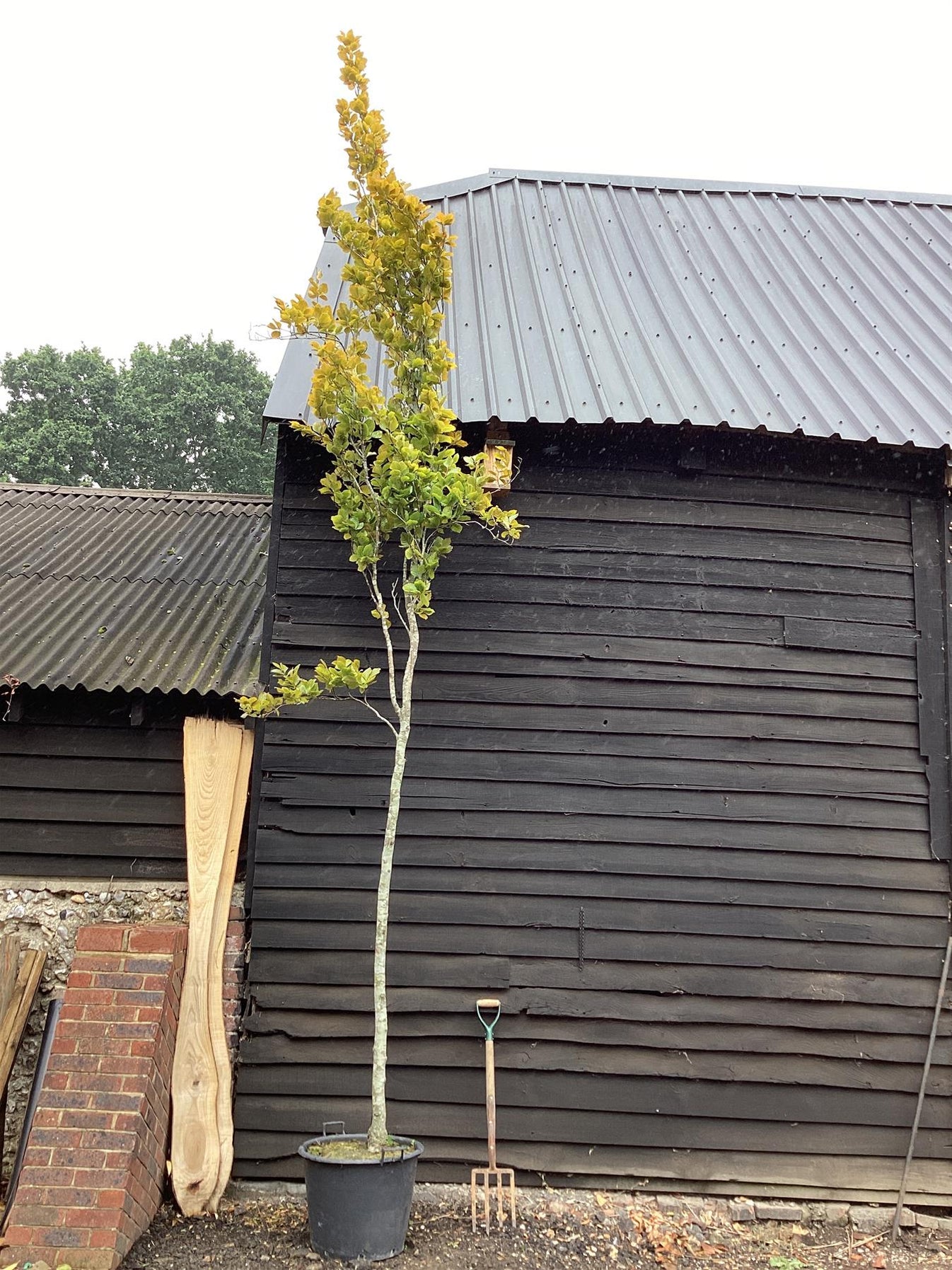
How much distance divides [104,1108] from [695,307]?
5913 millimetres

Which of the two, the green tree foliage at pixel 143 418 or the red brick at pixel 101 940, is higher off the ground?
the green tree foliage at pixel 143 418

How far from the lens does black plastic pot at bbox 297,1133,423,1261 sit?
146 inches

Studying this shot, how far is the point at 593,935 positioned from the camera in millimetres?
4859

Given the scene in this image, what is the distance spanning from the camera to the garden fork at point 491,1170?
13.9 feet

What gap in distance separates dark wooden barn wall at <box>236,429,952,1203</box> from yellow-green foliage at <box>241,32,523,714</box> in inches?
24.5

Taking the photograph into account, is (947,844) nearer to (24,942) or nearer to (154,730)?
(154,730)

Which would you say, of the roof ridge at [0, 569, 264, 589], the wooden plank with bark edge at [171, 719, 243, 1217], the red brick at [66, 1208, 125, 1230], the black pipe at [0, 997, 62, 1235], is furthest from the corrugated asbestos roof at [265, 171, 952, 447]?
the red brick at [66, 1208, 125, 1230]

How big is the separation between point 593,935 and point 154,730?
2788mm

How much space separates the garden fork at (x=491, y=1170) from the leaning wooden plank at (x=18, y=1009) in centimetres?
234

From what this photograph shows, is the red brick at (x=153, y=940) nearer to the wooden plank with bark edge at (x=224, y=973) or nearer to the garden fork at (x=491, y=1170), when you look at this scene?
the wooden plank with bark edge at (x=224, y=973)

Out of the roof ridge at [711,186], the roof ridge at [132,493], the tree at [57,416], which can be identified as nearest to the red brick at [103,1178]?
the roof ridge at [132,493]

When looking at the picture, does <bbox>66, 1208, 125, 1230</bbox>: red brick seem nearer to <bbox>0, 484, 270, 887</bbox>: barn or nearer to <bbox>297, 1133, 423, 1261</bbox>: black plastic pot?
<bbox>297, 1133, 423, 1261</bbox>: black plastic pot

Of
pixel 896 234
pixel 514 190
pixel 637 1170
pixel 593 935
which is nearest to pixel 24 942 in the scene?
pixel 593 935

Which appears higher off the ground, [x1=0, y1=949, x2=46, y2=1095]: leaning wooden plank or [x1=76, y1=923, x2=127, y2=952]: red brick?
[x1=76, y1=923, x2=127, y2=952]: red brick
